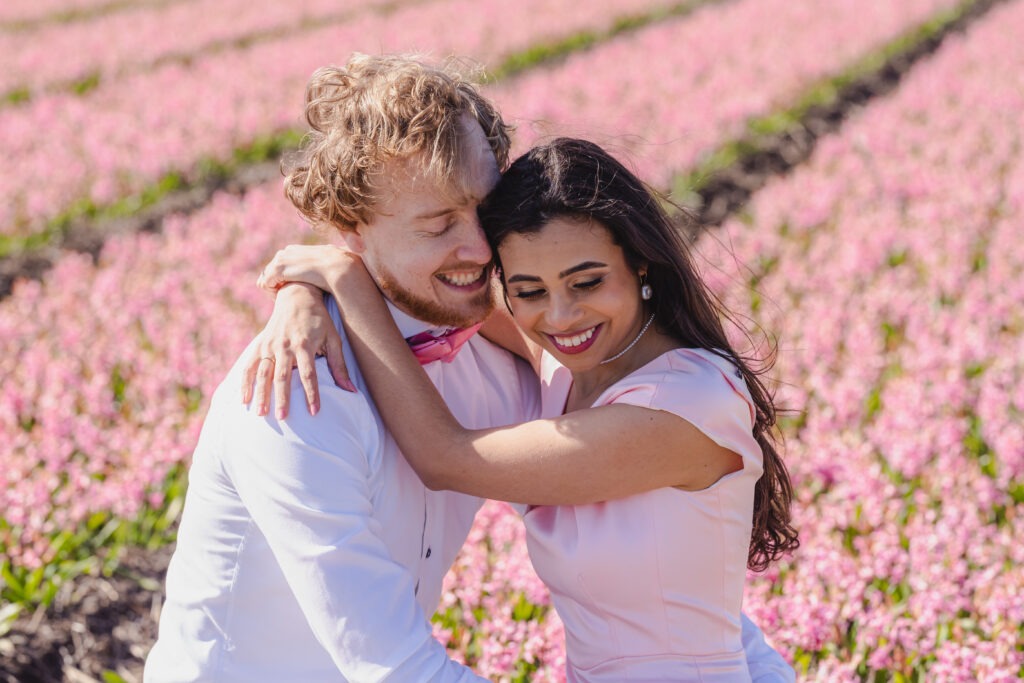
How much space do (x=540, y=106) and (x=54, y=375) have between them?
665 centimetres

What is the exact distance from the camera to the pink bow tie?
2.78 m

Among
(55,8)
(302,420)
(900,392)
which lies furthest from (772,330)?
(55,8)

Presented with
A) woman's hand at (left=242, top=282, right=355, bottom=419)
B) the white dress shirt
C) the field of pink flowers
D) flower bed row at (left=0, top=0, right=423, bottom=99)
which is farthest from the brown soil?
flower bed row at (left=0, top=0, right=423, bottom=99)

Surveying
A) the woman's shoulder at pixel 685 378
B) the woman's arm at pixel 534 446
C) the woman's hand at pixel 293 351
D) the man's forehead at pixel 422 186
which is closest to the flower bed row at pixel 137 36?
the woman's hand at pixel 293 351

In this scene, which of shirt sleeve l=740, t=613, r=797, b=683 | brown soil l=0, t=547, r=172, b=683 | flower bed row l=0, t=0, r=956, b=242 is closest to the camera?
shirt sleeve l=740, t=613, r=797, b=683

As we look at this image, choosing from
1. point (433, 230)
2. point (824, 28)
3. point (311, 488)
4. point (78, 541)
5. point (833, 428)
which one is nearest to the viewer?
point (311, 488)

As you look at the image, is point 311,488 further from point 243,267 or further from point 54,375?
point 243,267

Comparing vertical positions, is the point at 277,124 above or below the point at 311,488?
below

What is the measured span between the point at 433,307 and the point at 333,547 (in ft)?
2.49

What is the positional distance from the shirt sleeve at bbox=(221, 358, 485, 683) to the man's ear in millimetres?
581

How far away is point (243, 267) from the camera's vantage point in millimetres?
7301

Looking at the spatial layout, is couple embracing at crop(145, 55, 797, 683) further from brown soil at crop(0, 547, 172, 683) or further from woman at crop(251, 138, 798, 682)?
brown soil at crop(0, 547, 172, 683)

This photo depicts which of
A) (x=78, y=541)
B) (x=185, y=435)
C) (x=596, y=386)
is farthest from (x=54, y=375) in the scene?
(x=596, y=386)

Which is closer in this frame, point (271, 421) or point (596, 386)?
point (271, 421)
